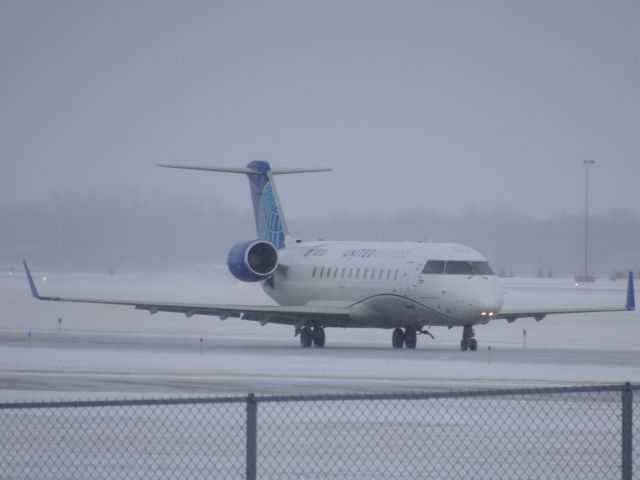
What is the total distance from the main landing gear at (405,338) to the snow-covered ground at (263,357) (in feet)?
1.19

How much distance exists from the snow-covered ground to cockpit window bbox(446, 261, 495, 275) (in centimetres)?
197

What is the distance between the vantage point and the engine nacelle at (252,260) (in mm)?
37406

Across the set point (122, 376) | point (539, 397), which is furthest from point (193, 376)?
point (539, 397)

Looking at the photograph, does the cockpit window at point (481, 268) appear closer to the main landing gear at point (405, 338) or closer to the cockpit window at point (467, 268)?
the cockpit window at point (467, 268)

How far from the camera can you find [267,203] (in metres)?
41.6

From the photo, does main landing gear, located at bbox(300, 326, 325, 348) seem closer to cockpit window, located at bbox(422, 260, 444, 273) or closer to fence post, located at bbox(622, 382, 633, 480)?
cockpit window, located at bbox(422, 260, 444, 273)

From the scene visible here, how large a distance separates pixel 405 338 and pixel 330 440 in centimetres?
2087

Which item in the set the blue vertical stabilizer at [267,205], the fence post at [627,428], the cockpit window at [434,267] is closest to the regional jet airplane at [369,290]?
the cockpit window at [434,267]

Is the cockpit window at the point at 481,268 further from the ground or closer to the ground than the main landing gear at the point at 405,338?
further from the ground

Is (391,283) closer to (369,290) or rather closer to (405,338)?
(369,290)

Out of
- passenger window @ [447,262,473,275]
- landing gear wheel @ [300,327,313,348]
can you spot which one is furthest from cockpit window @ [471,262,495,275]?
landing gear wheel @ [300,327,313,348]

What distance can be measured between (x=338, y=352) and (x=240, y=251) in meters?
5.41

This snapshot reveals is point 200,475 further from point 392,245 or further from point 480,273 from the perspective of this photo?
point 392,245

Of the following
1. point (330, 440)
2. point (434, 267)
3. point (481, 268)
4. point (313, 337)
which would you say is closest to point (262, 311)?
point (313, 337)
